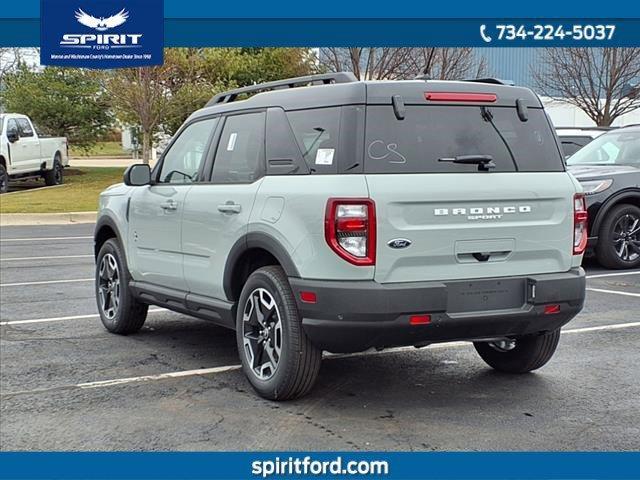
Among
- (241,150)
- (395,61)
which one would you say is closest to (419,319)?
(241,150)

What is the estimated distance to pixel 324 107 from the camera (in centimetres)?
511

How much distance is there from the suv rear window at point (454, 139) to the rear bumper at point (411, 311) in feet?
2.20

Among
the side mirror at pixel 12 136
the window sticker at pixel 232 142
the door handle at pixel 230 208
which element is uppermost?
the window sticker at pixel 232 142

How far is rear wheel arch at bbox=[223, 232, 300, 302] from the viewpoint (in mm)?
5016

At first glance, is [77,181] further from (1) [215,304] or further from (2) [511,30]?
(2) [511,30]

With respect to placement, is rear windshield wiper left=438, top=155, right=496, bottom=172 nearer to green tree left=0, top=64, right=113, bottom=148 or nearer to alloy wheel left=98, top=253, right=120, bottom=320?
alloy wheel left=98, top=253, right=120, bottom=320

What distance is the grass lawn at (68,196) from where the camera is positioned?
64.3 feet

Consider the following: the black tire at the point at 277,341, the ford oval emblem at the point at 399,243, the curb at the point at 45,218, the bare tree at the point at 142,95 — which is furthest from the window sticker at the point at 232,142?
the bare tree at the point at 142,95

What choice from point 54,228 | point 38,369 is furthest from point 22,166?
point 38,369

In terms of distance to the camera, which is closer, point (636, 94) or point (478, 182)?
point (478, 182)

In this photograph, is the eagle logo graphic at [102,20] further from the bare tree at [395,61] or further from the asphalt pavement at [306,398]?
the bare tree at [395,61]

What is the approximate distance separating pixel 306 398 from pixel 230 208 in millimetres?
1304

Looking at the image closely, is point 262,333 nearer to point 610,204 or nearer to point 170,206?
point 170,206

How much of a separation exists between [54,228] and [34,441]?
531 inches
